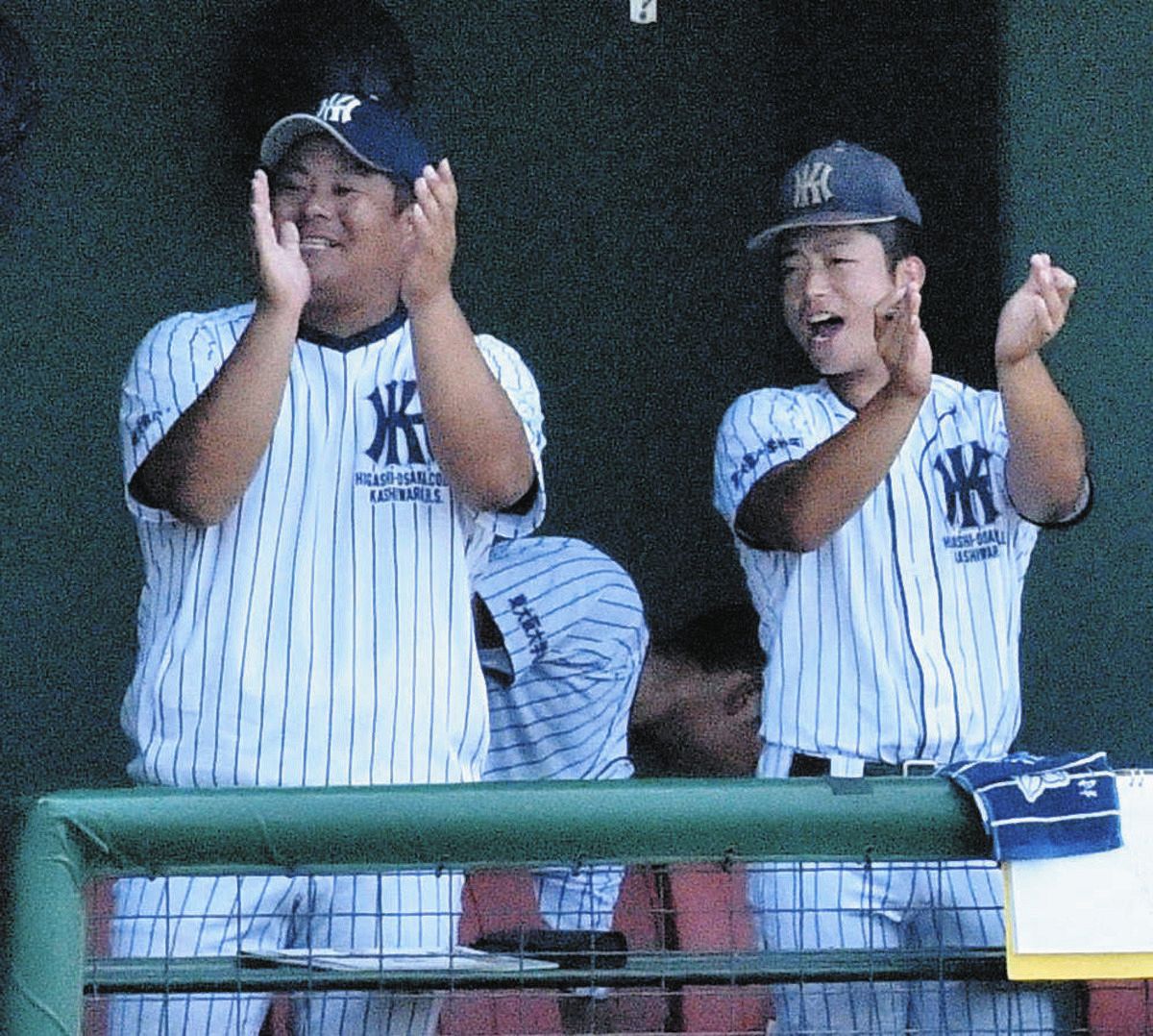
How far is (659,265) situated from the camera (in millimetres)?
5188

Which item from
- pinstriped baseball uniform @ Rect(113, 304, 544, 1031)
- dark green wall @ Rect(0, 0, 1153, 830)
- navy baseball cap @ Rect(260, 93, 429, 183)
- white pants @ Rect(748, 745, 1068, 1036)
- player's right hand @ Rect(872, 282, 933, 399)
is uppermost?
dark green wall @ Rect(0, 0, 1153, 830)

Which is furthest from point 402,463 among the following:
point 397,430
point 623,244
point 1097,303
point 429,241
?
point 623,244

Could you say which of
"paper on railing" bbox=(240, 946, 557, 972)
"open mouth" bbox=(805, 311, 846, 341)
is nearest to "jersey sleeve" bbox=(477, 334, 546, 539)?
"open mouth" bbox=(805, 311, 846, 341)

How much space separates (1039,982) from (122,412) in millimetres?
1473

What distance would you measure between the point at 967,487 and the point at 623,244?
6.51 feet

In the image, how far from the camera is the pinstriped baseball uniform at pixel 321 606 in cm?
292

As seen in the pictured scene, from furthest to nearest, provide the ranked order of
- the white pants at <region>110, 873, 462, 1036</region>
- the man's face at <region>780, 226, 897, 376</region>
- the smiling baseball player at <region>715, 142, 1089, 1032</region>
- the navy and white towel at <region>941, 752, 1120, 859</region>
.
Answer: the man's face at <region>780, 226, 897, 376</region> < the smiling baseball player at <region>715, 142, 1089, 1032</region> < the white pants at <region>110, 873, 462, 1036</region> < the navy and white towel at <region>941, 752, 1120, 859</region>

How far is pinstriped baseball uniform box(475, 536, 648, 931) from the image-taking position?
396cm

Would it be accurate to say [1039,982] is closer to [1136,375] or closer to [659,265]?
[1136,375]

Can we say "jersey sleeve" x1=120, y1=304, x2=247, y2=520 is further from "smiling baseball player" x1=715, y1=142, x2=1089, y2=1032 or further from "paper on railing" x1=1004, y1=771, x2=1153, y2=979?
"paper on railing" x1=1004, y1=771, x2=1153, y2=979

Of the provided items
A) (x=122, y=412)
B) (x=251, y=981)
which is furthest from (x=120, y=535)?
(x=251, y=981)

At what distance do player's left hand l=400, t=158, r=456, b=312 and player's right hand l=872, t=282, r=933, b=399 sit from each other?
550 millimetres

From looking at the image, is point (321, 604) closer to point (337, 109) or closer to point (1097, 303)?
point (337, 109)

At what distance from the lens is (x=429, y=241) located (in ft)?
9.48
